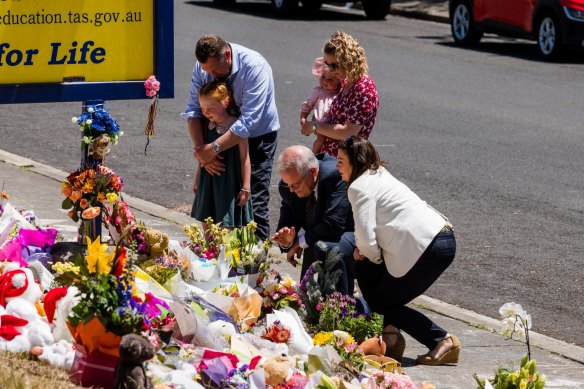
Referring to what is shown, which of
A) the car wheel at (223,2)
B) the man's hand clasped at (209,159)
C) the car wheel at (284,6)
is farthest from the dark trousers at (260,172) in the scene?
the car wheel at (223,2)

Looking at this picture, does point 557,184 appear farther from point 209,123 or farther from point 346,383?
point 346,383

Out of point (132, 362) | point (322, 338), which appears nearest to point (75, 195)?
point (322, 338)

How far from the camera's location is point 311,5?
2486cm

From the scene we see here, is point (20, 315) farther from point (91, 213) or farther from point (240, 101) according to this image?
point (240, 101)

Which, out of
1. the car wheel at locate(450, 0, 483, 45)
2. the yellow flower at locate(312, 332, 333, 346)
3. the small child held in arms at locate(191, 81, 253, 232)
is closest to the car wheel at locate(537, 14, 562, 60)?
the car wheel at locate(450, 0, 483, 45)

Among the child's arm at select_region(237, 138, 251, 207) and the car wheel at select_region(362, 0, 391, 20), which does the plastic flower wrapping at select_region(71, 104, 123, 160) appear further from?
the car wheel at select_region(362, 0, 391, 20)

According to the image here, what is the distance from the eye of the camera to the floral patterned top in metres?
8.20

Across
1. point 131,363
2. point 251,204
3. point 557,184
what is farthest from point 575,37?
point 131,363

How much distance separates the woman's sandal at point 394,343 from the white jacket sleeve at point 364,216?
50 cm

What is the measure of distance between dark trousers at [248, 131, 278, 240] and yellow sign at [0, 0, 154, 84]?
976 millimetres

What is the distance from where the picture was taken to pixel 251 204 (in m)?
8.36

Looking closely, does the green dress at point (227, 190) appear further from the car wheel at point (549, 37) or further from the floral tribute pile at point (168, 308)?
the car wheel at point (549, 37)

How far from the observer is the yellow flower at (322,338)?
6.52 m

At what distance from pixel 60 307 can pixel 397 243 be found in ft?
6.70
